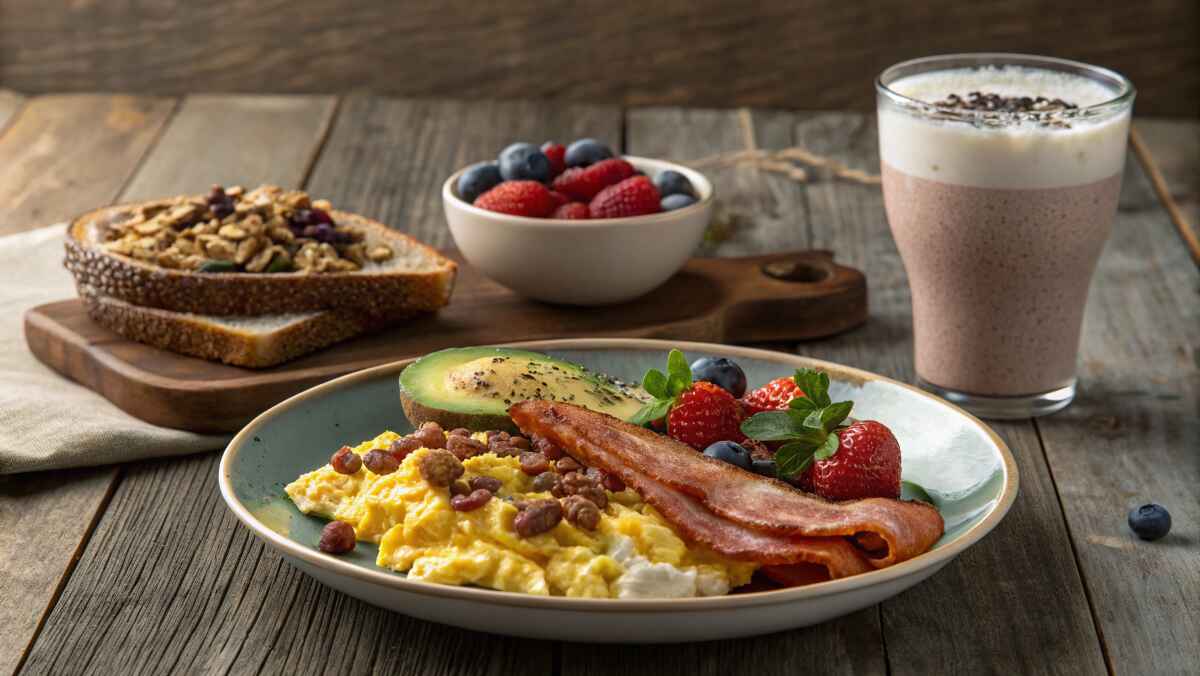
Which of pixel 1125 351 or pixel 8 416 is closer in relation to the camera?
pixel 8 416

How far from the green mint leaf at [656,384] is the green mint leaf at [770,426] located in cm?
16

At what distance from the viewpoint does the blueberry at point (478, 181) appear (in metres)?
2.79

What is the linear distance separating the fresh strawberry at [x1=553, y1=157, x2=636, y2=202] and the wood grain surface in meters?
1.85

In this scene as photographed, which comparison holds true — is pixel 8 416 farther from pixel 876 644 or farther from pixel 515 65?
pixel 515 65

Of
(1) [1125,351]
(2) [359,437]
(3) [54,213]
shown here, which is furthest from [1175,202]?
(3) [54,213]

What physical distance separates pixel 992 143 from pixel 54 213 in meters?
2.34

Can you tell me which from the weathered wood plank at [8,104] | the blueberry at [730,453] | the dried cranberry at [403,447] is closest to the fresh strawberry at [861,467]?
the blueberry at [730,453]

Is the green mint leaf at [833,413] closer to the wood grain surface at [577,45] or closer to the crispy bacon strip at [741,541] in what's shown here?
the crispy bacon strip at [741,541]

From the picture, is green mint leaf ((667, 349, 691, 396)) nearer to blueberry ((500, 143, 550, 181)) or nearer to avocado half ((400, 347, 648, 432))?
avocado half ((400, 347, 648, 432))

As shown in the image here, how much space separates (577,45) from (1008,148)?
2507mm

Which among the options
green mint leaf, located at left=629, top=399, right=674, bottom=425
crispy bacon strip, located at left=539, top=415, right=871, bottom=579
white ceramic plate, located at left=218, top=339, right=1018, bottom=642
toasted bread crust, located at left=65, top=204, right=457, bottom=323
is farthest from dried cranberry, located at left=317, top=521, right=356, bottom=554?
toasted bread crust, located at left=65, top=204, right=457, bottom=323

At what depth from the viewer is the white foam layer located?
2260 mm

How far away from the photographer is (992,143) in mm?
2268

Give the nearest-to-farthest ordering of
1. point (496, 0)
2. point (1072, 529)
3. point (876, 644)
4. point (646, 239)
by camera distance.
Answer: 1. point (876, 644)
2. point (1072, 529)
3. point (646, 239)
4. point (496, 0)
